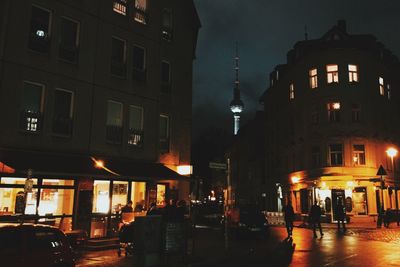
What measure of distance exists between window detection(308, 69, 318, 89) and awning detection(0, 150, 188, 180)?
21907mm

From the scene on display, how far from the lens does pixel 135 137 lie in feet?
72.7

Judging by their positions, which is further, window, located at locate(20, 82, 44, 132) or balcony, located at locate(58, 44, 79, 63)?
balcony, located at locate(58, 44, 79, 63)

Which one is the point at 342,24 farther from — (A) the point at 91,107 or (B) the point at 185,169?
(A) the point at 91,107

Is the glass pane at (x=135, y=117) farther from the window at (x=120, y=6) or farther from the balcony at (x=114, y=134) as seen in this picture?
the window at (x=120, y=6)

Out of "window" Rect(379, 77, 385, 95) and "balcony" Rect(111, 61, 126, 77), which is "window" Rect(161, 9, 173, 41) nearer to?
"balcony" Rect(111, 61, 126, 77)

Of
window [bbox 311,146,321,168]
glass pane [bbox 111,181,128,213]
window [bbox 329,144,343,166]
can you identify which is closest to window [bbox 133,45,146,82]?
glass pane [bbox 111,181,128,213]

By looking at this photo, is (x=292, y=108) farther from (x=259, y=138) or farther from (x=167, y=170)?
(x=167, y=170)

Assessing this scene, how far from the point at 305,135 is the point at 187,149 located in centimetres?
1739

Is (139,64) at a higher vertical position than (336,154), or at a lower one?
higher

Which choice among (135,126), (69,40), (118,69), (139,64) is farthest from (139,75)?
(69,40)

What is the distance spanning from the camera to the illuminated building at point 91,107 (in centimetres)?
1716

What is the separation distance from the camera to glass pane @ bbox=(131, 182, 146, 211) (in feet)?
71.0

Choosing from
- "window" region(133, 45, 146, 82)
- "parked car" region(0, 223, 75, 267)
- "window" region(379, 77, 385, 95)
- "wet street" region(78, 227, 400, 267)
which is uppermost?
"window" region(379, 77, 385, 95)

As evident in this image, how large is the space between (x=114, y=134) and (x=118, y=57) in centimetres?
413
